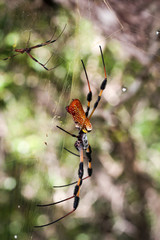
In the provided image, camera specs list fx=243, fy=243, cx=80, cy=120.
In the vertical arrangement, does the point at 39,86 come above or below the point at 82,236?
above

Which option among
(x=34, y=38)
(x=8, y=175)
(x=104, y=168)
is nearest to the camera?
(x=34, y=38)

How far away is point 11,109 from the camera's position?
1.98ft

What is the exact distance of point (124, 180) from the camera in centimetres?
87

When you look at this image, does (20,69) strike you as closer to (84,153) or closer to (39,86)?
(39,86)

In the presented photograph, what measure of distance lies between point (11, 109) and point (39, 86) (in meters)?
0.18

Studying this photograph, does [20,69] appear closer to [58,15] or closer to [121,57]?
[58,15]

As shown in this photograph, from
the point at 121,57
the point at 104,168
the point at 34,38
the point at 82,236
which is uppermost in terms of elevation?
the point at 34,38

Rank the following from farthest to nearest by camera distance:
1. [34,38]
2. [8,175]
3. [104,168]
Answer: [104,168] → [8,175] → [34,38]

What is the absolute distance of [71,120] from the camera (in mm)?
452

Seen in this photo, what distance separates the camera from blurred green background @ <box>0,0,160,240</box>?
427 mm

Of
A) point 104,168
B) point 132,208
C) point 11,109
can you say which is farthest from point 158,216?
point 11,109

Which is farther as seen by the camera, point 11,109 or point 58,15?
point 11,109

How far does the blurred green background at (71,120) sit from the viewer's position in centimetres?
43

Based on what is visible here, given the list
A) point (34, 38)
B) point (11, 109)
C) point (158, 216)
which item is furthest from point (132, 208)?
point (34, 38)
